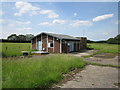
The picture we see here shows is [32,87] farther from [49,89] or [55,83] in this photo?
[55,83]

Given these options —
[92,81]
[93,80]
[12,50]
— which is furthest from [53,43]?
[92,81]

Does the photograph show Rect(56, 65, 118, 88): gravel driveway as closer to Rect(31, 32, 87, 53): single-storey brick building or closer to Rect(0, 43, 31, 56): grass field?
Rect(0, 43, 31, 56): grass field

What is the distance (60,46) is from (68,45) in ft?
6.62

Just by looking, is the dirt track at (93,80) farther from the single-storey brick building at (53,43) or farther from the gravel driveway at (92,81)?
the single-storey brick building at (53,43)

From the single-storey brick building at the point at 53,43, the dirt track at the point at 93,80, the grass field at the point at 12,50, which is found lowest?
the dirt track at the point at 93,80

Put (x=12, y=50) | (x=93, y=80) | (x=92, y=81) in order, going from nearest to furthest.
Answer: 1. (x=92, y=81)
2. (x=93, y=80)
3. (x=12, y=50)

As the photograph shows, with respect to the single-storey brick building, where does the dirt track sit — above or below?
below

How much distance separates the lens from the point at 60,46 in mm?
16453

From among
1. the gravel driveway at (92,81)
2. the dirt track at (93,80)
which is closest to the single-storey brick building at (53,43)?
the dirt track at (93,80)

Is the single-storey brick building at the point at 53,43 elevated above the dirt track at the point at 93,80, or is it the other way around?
the single-storey brick building at the point at 53,43

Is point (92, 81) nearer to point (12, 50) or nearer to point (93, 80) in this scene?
point (93, 80)

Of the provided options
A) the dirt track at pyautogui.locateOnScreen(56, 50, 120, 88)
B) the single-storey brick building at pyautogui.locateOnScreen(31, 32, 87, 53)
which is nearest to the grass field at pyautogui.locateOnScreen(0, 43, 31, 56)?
the single-storey brick building at pyautogui.locateOnScreen(31, 32, 87, 53)

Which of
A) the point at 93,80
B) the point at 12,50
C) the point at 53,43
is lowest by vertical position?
the point at 93,80

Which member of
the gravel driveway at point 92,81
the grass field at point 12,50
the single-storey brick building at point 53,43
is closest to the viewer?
the gravel driveway at point 92,81
